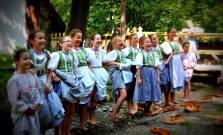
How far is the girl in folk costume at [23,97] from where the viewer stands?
7.99 ft

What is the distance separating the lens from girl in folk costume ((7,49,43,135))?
7.99ft

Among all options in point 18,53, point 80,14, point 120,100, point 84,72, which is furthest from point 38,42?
point 80,14

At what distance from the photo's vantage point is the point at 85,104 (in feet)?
12.7

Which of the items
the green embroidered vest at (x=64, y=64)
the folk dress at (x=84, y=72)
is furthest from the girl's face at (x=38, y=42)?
the folk dress at (x=84, y=72)

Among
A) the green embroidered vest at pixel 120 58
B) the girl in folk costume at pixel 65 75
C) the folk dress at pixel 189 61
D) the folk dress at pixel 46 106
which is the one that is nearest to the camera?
the folk dress at pixel 46 106

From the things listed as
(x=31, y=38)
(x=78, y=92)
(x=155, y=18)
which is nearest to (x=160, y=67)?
(x=78, y=92)

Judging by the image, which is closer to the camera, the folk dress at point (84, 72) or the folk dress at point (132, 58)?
the folk dress at point (84, 72)

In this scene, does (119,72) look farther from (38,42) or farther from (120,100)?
(38,42)

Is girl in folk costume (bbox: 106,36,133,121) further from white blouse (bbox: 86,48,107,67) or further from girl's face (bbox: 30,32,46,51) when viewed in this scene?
girl's face (bbox: 30,32,46,51)

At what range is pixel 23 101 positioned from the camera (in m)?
2.48

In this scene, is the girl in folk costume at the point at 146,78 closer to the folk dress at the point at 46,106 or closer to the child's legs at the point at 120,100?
the child's legs at the point at 120,100

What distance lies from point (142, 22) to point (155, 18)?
45.8 inches

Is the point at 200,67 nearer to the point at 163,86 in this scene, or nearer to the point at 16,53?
the point at 163,86

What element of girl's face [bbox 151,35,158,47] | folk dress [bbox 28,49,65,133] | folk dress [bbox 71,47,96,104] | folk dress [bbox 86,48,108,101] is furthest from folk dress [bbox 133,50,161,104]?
folk dress [bbox 28,49,65,133]
